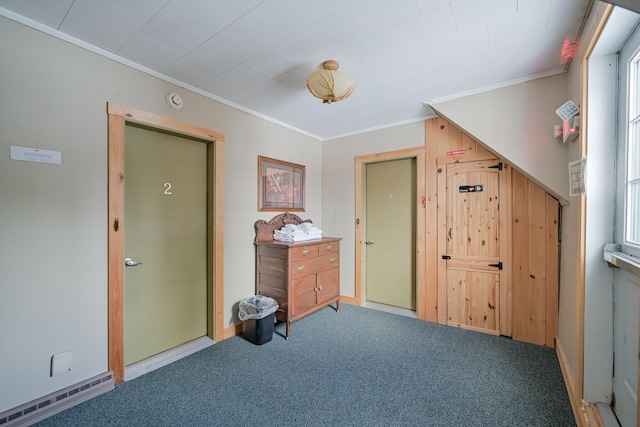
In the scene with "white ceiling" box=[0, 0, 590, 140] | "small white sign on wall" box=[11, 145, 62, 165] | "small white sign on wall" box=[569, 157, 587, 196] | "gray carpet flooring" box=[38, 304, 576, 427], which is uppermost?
"white ceiling" box=[0, 0, 590, 140]

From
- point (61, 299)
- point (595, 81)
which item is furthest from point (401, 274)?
point (61, 299)

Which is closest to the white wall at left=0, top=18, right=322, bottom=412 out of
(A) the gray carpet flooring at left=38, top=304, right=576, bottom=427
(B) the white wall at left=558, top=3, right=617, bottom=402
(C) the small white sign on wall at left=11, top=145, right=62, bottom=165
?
(C) the small white sign on wall at left=11, top=145, right=62, bottom=165

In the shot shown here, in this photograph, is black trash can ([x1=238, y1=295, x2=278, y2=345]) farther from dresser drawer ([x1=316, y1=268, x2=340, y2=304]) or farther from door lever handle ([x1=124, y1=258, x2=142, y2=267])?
door lever handle ([x1=124, y1=258, x2=142, y2=267])

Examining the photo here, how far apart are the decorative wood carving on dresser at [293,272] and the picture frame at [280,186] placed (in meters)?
0.18

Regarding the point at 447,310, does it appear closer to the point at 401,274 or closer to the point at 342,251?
the point at 401,274

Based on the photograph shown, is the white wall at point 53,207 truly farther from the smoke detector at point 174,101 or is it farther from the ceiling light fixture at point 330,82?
the ceiling light fixture at point 330,82

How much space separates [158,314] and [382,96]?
2913 mm

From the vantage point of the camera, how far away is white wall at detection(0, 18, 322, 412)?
5.31ft

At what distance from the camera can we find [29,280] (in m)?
1.68

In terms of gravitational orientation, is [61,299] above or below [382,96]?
below

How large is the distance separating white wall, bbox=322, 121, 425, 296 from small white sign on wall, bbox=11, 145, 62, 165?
2898 mm

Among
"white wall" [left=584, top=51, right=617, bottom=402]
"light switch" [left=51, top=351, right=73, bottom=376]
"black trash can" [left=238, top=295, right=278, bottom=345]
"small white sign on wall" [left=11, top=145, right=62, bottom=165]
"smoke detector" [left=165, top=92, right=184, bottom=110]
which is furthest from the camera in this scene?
"black trash can" [left=238, top=295, right=278, bottom=345]

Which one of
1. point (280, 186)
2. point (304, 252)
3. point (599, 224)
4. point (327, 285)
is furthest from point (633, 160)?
point (280, 186)

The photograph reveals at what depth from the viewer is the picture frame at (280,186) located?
320 cm
